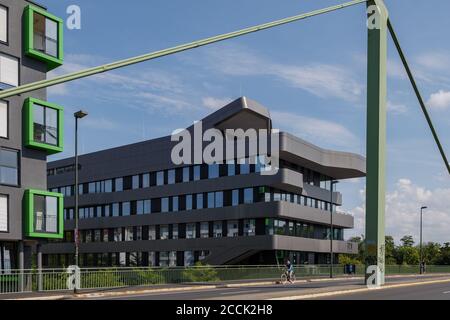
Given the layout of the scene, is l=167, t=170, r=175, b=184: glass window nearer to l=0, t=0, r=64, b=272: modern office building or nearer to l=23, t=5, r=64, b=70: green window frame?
l=0, t=0, r=64, b=272: modern office building

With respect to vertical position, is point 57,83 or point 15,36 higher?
A: point 15,36

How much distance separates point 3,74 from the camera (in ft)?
113

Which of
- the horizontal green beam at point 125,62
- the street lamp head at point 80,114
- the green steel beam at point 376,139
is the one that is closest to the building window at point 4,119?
the street lamp head at point 80,114

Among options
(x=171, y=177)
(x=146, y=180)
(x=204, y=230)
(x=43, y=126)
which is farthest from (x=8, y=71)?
(x=146, y=180)

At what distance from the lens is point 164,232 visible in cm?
7019

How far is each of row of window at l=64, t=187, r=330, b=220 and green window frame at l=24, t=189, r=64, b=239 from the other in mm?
26786

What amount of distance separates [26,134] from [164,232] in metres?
36.2

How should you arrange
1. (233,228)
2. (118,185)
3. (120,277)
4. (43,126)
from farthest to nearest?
(118,185), (233,228), (43,126), (120,277)

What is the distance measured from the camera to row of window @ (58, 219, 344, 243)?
61.2 meters

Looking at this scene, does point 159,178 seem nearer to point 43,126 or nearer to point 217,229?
point 217,229
